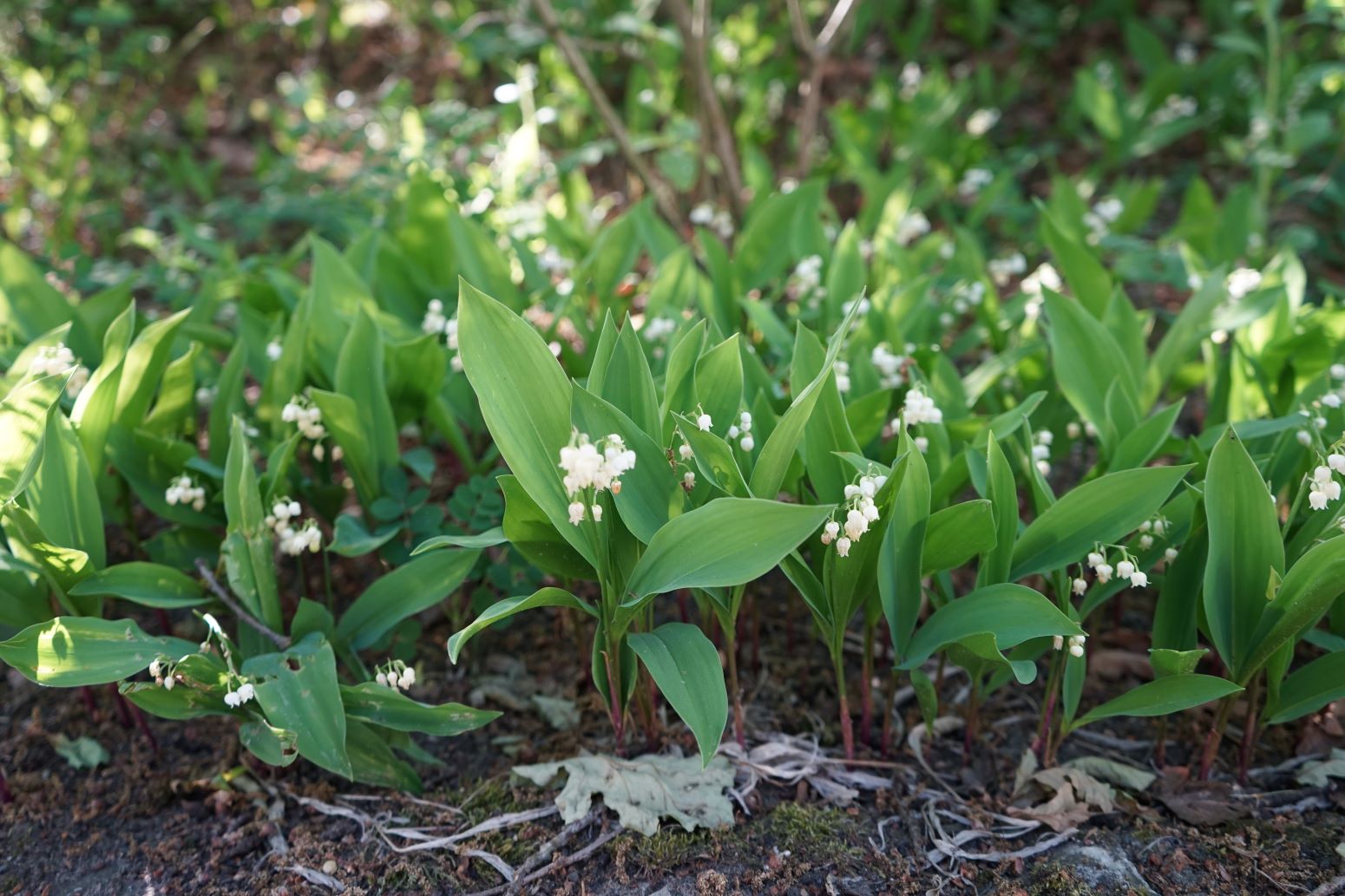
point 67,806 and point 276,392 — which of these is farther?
point 276,392

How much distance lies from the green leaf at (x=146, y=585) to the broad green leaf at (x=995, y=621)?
4.36ft

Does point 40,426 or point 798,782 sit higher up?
point 40,426

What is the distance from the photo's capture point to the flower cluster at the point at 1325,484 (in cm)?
160

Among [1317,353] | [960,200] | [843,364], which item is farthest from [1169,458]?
[960,200]

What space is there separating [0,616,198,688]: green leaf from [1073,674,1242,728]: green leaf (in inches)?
63.7

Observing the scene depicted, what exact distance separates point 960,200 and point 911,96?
69 centimetres

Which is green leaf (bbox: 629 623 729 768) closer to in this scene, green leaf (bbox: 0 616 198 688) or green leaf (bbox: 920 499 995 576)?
green leaf (bbox: 920 499 995 576)

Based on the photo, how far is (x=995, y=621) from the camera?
5.55 ft

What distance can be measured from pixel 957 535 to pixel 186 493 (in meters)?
1.44

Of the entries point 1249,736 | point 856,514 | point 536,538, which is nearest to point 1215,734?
point 1249,736

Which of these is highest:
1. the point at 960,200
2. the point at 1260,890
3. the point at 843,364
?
the point at 843,364

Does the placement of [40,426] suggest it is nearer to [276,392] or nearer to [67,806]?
[276,392]

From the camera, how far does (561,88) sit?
5027 mm

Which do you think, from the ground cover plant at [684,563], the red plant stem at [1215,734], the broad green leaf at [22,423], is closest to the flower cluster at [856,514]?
the ground cover plant at [684,563]
